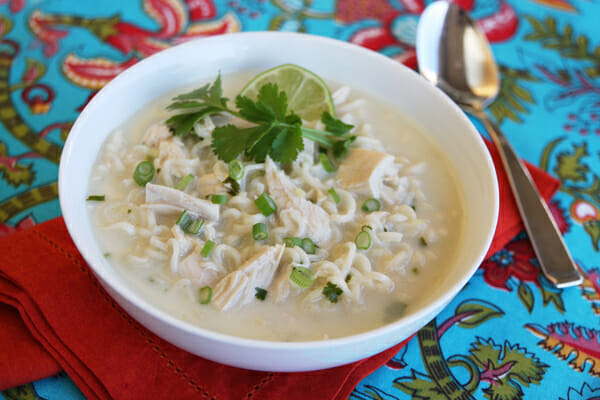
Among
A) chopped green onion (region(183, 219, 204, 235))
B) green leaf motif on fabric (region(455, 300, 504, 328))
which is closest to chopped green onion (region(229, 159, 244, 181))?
chopped green onion (region(183, 219, 204, 235))

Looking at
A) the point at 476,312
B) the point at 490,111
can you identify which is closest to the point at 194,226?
the point at 476,312

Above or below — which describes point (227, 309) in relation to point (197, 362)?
above

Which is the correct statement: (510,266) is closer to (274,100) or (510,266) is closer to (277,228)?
(277,228)

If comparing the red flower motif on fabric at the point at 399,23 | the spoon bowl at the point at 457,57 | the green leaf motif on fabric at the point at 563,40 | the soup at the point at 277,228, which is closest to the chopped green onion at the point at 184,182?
the soup at the point at 277,228

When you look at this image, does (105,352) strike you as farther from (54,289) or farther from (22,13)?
(22,13)

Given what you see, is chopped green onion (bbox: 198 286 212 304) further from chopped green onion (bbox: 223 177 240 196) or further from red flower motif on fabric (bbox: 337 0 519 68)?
red flower motif on fabric (bbox: 337 0 519 68)

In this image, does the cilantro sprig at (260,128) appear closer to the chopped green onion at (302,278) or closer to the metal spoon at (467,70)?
the chopped green onion at (302,278)

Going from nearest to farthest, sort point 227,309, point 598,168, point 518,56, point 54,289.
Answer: point 227,309 < point 54,289 < point 598,168 < point 518,56

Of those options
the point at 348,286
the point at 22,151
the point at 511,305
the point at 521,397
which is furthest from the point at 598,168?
the point at 22,151
